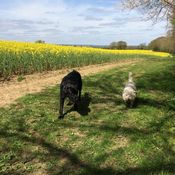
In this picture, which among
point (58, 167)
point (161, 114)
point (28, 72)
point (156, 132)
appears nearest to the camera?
point (58, 167)

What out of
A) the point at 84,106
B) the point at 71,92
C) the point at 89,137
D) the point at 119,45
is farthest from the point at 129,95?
the point at 119,45

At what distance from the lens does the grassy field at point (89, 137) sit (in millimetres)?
6781

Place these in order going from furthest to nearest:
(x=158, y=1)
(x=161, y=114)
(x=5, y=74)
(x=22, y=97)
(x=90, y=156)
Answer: (x=5, y=74)
(x=158, y=1)
(x=22, y=97)
(x=161, y=114)
(x=90, y=156)

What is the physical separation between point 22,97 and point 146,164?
5.81m

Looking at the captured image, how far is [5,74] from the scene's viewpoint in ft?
58.3

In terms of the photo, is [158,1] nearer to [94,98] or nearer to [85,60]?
[94,98]

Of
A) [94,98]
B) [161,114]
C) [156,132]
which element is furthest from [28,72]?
[156,132]

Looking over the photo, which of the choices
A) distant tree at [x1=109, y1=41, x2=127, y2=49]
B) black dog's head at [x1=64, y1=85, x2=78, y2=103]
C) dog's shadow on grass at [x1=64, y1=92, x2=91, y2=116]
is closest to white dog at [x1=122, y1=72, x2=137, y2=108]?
dog's shadow on grass at [x1=64, y1=92, x2=91, y2=116]

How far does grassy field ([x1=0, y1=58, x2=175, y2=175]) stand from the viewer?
22.2 ft

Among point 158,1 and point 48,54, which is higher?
point 158,1

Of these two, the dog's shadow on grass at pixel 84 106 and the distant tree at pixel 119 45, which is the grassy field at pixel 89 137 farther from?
the distant tree at pixel 119 45

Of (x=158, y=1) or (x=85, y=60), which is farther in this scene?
(x=85, y=60)

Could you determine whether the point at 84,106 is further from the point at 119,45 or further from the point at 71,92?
the point at 119,45

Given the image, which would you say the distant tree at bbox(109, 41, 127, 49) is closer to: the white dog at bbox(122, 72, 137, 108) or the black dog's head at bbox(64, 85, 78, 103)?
the white dog at bbox(122, 72, 137, 108)
